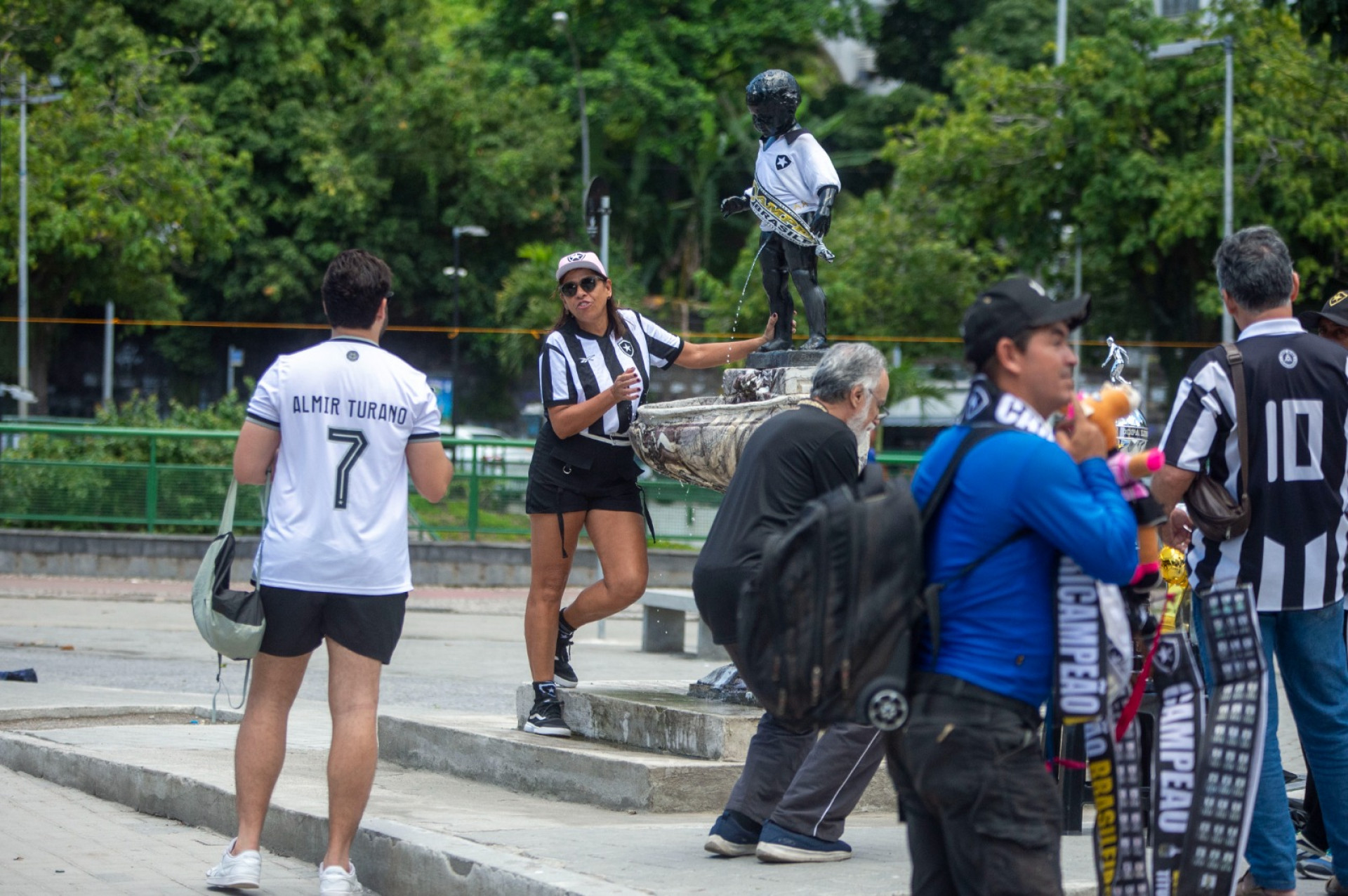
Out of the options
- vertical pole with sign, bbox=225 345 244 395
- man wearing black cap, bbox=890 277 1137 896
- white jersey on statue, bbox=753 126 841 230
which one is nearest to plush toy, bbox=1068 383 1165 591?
man wearing black cap, bbox=890 277 1137 896

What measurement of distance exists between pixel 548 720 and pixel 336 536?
6.85 ft

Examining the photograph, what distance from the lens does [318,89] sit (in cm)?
4047

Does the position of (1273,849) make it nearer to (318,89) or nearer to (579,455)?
(579,455)

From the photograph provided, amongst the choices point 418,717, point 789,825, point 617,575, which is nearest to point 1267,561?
point 789,825

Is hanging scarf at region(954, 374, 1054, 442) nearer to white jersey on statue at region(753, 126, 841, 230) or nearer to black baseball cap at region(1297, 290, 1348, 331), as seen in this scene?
black baseball cap at region(1297, 290, 1348, 331)

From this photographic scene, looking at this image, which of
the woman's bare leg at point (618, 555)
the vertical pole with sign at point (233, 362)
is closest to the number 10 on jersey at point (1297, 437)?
the woman's bare leg at point (618, 555)

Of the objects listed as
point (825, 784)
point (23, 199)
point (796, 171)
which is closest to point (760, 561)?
point (825, 784)

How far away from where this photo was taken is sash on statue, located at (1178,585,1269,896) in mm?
Result: 3432

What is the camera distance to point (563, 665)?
6707 mm

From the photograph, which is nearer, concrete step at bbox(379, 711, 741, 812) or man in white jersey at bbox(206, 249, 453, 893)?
man in white jersey at bbox(206, 249, 453, 893)

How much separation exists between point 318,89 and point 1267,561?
38.7 meters

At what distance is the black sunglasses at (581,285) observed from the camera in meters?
6.15

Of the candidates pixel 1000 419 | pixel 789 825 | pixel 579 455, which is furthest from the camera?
pixel 579 455

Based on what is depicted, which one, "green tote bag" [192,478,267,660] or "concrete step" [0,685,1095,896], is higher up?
"green tote bag" [192,478,267,660]
